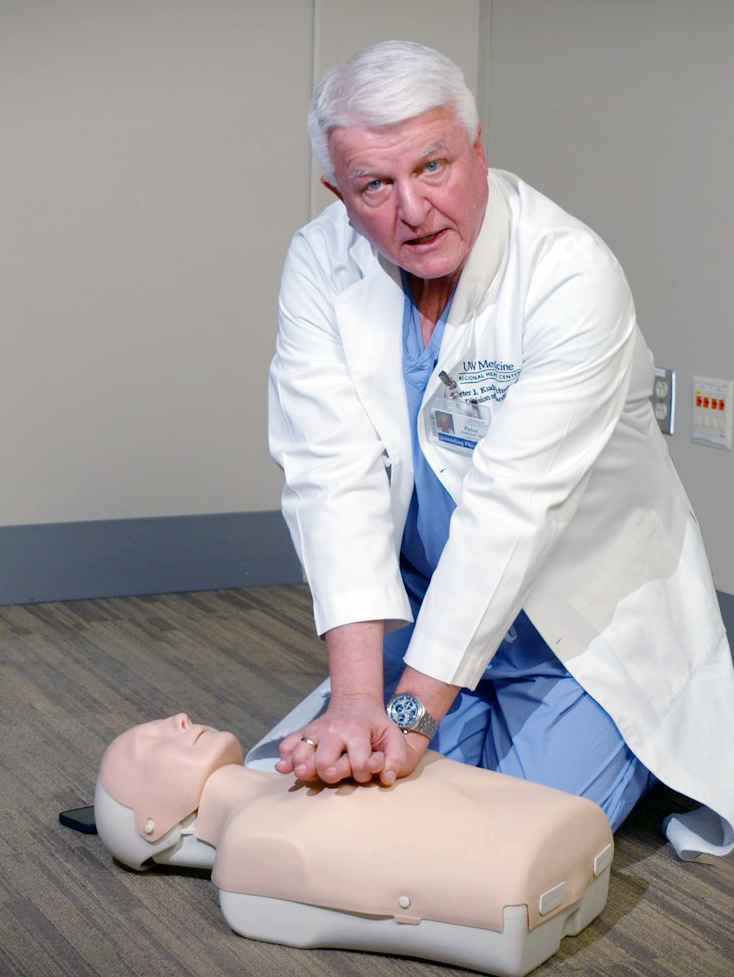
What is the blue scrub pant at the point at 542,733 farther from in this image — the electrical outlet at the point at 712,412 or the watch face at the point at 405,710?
the electrical outlet at the point at 712,412

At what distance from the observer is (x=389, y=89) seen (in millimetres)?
1692

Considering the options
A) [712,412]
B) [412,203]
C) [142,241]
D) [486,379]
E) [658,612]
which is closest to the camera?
[412,203]

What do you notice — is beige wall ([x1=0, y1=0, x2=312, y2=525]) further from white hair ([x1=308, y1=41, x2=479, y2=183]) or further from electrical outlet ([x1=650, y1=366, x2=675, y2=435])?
white hair ([x1=308, y1=41, x2=479, y2=183])

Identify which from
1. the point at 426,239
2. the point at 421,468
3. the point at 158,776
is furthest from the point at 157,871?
the point at 426,239

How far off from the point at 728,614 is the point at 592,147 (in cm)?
107

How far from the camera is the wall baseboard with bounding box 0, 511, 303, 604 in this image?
3279mm

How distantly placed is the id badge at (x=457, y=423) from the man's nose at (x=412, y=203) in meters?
0.28

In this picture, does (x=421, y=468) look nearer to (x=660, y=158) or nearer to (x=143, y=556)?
(x=660, y=158)

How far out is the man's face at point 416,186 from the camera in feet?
5.63

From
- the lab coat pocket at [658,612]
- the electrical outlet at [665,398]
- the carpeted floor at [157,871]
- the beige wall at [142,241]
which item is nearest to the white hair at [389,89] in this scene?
the lab coat pocket at [658,612]

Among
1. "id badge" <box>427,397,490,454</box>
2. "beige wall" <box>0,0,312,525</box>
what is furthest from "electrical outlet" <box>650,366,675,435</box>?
"id badge" <box>427,397,490,454</box>

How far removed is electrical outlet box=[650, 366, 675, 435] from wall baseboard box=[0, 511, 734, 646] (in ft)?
3.31

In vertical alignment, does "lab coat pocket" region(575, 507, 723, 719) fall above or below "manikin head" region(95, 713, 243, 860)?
above

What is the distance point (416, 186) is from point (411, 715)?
65 cm
